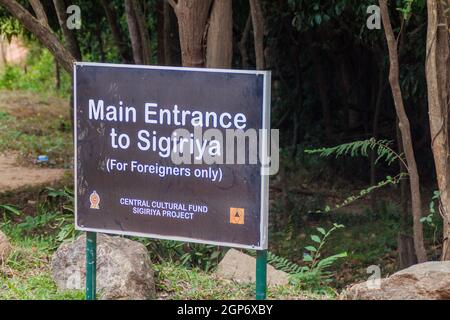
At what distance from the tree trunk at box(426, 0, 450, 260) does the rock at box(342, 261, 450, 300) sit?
37.4 inches

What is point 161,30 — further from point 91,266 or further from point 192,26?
point 91,266

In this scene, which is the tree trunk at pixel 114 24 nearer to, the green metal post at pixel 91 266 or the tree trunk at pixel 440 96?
the tree trunk at pixel 440 96

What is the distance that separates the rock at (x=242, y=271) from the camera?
5.65m

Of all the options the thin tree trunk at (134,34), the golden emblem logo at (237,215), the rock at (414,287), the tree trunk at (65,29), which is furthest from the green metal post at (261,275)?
the tree trunk at (65,29)

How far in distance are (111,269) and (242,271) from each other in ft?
4.38

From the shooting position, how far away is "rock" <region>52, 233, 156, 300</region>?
4785 millimetres

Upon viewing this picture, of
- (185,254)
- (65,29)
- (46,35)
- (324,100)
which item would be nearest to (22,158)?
(65,29)

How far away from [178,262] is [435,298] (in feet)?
7.54

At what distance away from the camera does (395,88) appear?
613 cm

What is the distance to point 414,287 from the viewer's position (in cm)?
464

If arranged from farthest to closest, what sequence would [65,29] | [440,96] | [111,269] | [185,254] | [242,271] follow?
[65,29] < [185,254] < [242,271] < [440,96] < [111,269]

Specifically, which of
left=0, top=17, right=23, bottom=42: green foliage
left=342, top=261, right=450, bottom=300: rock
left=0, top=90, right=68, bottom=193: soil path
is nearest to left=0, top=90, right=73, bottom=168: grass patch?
left=0, top=90, right=68, bottom=193: soil path

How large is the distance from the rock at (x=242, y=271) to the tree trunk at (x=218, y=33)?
1.85 metres

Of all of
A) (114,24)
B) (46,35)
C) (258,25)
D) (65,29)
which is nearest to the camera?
(46,35)
